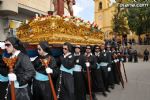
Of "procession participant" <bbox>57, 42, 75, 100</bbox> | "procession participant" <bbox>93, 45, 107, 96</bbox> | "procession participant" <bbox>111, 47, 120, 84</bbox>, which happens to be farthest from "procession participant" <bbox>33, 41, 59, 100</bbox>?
"procession participant" <bbox>111, 47, 120, 84</bbox>

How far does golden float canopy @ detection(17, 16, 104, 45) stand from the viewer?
984 centimetres

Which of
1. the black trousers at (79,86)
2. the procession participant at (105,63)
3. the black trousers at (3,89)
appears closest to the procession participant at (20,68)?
the black trousers at (3,89)

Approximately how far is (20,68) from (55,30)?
13.9ft

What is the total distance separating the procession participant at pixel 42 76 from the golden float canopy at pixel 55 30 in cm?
233

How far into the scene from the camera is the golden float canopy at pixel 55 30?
9842 millimetres

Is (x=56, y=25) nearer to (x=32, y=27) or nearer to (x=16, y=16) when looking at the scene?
(x=32, y=27)

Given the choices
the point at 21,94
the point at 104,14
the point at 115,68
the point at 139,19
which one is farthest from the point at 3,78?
the point at 104,14

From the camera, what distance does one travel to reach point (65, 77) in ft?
27.6

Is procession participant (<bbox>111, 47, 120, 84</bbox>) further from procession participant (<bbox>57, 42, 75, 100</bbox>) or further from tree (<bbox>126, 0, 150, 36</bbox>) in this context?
tree (<bbox>126, 0, 150, 36</bbox>)

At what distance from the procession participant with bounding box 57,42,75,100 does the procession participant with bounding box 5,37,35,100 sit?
2479 millimetres

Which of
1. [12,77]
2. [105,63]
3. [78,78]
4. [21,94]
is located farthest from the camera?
[105,63]

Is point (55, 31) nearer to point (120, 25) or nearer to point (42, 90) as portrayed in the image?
point (42, 90)

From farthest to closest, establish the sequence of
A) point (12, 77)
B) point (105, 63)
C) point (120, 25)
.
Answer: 1. point (120, 25)
2. point (105, 63)
3. point (12, 77)

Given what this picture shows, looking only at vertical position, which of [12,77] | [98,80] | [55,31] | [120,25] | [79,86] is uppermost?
[120,25]
